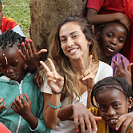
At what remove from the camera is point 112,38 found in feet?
9.58

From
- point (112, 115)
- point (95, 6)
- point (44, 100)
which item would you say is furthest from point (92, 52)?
point (112, 115)

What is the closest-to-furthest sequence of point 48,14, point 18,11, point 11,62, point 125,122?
1. point 125,122
2. point 11,62
3. point 48,14
4. point 18,11

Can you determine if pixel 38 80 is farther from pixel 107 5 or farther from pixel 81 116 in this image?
pixel 107 5

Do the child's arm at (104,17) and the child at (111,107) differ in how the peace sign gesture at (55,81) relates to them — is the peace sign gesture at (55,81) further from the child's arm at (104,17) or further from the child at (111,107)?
the child's arm at (104,17)

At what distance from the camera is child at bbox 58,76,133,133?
179 cm

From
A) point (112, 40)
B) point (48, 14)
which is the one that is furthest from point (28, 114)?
point (112, 40)

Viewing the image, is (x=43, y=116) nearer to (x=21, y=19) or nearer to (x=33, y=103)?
(x=33, y=103)

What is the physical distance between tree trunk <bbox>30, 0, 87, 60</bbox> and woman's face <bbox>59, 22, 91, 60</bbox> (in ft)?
1.26

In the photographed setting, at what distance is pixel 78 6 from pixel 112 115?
5.45 feet

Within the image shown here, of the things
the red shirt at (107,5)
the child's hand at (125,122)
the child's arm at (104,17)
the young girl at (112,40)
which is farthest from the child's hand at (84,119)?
the red shirt at (107,5)

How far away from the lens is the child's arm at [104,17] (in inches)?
115

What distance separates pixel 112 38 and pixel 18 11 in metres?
5.75

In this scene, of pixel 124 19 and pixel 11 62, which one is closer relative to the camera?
pixel 11 62

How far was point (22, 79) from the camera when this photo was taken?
96.1 inches
